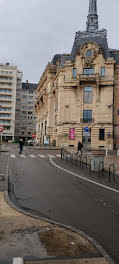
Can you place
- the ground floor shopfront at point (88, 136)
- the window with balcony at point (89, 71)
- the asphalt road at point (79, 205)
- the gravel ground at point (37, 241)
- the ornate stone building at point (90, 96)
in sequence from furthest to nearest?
1. the window with balcony at point (89, 71)
2. the ornate stone building at point (90, 96)
3. the ground floor shopfront at point (88, 136)
4. the asphalt road at point (79, 205)
5. the gravel ground at point (37, 241)

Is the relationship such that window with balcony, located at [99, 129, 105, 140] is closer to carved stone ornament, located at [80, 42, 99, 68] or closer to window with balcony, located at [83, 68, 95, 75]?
window with balcony, located at [83, 68, 95, 75]

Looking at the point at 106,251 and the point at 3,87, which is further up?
the point at 3,87

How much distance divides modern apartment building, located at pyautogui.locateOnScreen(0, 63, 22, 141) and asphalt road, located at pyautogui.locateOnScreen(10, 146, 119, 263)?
7990 centimetres

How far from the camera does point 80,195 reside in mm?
8023

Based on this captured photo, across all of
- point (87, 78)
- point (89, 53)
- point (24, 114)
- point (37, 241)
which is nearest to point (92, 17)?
point (89, 53)

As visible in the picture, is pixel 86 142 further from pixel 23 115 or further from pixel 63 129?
pixel 23 115

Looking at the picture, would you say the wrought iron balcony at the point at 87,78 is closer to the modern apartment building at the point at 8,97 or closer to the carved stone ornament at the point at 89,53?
the carved stone ornament at the point at 89,53

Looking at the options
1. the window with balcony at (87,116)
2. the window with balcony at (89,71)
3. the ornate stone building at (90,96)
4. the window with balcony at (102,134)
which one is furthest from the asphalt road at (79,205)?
the window with balcony at (89,71)

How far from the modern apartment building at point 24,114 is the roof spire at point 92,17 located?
1884 inches

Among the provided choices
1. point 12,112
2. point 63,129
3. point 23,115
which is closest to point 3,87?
point 12,112

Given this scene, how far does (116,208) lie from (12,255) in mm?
3846

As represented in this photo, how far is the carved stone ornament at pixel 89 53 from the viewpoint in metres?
46.2

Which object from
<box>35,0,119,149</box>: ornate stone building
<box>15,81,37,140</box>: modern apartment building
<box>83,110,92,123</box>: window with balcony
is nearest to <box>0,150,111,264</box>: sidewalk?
<box>35,0,119,149</box>: ornate stone building

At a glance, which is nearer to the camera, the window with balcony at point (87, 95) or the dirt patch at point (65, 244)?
the dirt patch at point (65, 244)
